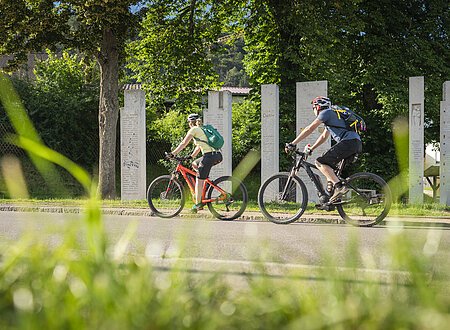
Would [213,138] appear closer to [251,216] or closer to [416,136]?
[251,216]

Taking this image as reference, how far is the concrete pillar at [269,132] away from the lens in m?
15.7

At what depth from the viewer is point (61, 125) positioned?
84.5ft

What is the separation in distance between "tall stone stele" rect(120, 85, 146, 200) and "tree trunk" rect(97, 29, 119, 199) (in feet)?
Result: 3.21

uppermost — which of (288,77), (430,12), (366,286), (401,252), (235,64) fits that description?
(235,64)

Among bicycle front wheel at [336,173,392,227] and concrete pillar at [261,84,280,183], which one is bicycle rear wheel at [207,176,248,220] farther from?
concrete pillar at [261,84,280,183]

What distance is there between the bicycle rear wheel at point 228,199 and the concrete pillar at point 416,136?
5.03m

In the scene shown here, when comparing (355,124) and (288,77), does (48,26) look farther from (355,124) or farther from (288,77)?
(355,124)

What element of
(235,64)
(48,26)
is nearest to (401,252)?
(48,26)

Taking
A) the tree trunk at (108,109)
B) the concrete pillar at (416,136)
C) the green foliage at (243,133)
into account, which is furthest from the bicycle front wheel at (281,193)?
the green foliage at (243,133)

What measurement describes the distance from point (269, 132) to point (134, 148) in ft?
11.3

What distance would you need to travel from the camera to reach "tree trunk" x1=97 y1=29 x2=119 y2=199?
57.6ft

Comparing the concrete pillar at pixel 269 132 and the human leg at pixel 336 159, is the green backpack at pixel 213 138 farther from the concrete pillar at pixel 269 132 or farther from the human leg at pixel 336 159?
the concrete pillar at pixel 269 132

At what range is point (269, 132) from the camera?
1575cm

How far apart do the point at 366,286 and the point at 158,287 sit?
24.2 inches
